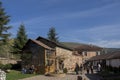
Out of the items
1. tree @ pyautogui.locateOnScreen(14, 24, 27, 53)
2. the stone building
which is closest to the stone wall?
the stone building

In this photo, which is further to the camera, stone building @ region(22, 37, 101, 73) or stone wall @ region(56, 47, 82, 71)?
stone wall @ region(56, 47, 82, 71)

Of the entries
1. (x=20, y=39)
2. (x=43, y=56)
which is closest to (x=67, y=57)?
(x=43, y=56)

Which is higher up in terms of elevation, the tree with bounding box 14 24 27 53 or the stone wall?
the tree with bounding box 14 24 27 53

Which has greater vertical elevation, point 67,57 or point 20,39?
point 20,39

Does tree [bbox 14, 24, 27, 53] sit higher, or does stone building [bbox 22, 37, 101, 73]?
tree [bbox 14, 24, 27, 53]

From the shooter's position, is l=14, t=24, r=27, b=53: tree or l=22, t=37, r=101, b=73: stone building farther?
l=14, t=24, r=27, b=53: tree

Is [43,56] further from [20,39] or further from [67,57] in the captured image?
[20,39]

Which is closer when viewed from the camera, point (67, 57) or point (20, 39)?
point (67, 57)

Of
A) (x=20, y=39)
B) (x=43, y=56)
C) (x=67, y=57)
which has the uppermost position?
(x=20, y=39)

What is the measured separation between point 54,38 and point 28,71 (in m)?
51.1

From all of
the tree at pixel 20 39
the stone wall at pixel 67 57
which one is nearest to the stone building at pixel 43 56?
the stone wall at pixel 67 57

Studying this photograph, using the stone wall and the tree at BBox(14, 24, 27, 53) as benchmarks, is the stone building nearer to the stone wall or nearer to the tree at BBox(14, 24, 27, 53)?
the stone wall

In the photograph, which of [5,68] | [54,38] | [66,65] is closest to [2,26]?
[5,68]

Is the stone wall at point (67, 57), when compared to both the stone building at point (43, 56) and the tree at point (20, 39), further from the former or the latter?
the tree at point (20, 39)
